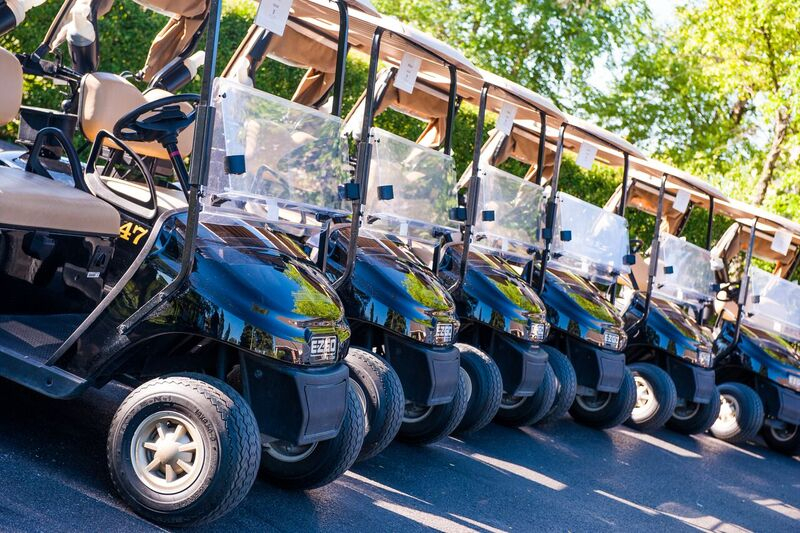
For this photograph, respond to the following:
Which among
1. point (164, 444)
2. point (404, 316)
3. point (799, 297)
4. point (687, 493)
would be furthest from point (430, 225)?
point (799, 297)

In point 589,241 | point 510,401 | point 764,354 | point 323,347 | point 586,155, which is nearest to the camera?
point 323,347

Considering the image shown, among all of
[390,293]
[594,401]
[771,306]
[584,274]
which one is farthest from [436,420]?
[771,306]

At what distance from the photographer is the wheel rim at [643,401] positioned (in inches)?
305

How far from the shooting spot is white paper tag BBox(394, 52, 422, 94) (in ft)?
17.3

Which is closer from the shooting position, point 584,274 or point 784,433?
point 584,274

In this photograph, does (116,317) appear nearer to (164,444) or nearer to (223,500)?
(164,444)

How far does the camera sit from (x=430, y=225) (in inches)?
237

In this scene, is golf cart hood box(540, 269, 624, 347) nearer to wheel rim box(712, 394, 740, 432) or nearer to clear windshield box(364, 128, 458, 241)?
clear windshield box(364, 128, 458, 241)

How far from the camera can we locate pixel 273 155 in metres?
4.30

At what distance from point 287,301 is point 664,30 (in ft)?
65.7

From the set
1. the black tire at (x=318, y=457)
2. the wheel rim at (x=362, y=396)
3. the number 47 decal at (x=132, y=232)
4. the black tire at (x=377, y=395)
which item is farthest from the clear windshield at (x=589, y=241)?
the number 47 decal at (x=132, y=232)

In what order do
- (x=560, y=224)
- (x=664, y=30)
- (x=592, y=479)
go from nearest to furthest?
(x=592, y=479), (x=560, y=224), (x=664, y=30)

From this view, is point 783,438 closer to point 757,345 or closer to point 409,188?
point 757,345

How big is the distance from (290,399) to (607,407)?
13.5ft
